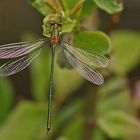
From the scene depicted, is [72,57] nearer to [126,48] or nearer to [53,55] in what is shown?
[53,55]

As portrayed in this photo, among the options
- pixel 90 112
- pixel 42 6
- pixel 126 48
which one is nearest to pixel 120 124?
pixel 90 112

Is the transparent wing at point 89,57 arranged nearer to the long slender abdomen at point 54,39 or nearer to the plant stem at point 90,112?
the long slender abdomen at point 54,39

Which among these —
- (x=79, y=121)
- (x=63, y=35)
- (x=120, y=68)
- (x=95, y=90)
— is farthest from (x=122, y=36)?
(x=63, y=35)

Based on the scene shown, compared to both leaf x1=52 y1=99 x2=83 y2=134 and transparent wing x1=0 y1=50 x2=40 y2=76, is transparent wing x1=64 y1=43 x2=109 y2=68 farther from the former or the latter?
leaf x1=52 y1=99 x2=83 y2=134

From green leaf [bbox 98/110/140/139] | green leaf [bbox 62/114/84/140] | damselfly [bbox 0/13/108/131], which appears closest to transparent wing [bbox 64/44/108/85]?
damselfly [bbox 0/13/108/131]

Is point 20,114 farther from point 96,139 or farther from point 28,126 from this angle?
point 96,139

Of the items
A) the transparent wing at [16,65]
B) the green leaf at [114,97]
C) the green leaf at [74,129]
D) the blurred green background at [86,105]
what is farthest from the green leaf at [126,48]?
the transparent wing at [16,65]
